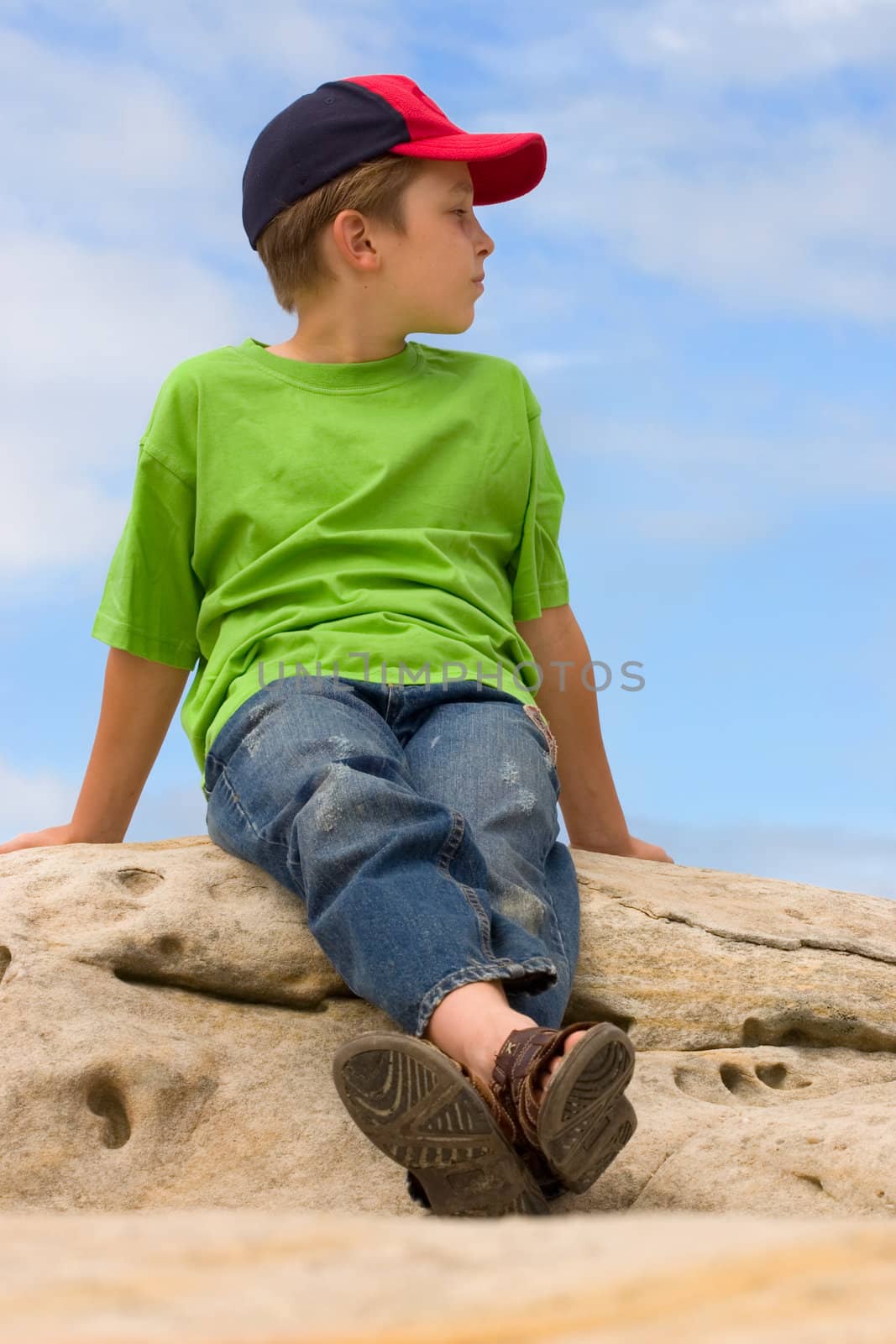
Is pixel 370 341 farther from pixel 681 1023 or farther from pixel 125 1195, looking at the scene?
pixel 125 1195

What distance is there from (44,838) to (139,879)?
46 centimetres

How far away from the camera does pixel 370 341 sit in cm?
310

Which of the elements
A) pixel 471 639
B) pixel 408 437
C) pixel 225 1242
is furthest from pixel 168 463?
pixel 225 1242

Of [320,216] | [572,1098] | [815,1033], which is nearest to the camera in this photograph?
[572,1098]

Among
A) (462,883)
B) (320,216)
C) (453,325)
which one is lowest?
(462,883)

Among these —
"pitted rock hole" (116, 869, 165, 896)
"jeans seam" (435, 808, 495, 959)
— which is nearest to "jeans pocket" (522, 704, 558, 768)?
"jeans seam" (435, 808, 495, 959)

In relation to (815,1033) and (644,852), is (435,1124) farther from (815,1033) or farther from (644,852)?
(644,852)

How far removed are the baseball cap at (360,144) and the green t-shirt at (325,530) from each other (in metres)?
0.37

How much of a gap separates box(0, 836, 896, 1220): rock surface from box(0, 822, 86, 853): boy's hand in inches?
5.8

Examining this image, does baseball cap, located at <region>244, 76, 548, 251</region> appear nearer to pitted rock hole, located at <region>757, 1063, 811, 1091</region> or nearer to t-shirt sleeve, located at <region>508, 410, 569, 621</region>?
t-shirt sleeve, located at <region>508, 410, 569, 621</region>

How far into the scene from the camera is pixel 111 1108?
2289 mm

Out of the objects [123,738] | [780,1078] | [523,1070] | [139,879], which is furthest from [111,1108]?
[780,1078]

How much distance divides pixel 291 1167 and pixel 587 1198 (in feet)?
1.54

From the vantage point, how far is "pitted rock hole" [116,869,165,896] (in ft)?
8.95
